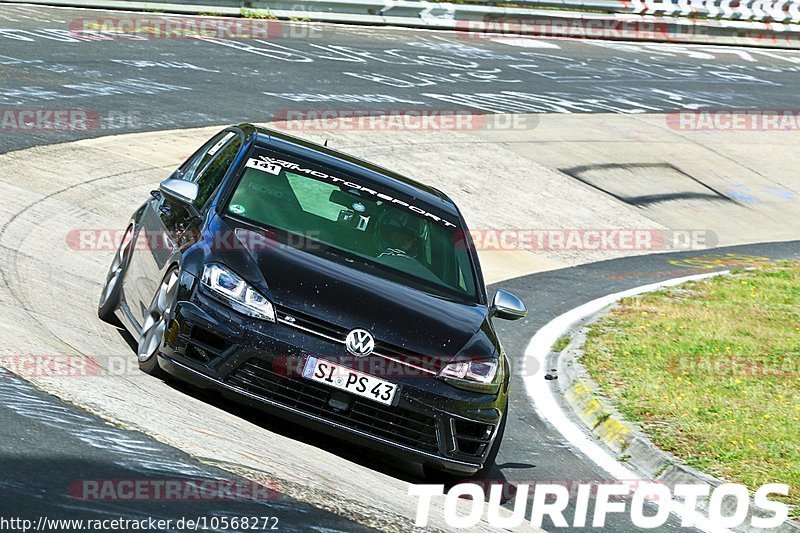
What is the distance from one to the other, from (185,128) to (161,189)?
8.85m

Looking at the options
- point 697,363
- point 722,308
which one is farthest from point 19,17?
point 697,363

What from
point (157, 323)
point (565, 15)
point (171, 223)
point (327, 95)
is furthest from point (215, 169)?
point (565, 15)

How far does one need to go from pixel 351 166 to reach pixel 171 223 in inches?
48.9

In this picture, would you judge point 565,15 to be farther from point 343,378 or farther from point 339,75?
point 343,378

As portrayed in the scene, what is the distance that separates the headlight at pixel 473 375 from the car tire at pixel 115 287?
2.66 metres

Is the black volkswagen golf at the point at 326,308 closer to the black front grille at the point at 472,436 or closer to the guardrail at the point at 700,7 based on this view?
the black front grille at the point at 472,436

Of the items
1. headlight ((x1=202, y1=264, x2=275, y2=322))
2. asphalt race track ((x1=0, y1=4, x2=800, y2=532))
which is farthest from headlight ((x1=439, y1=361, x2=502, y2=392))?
headlight ((x1=202, y1=264, x2=275, y2=322))

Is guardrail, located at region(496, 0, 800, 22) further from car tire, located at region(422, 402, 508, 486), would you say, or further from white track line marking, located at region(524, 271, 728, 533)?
car tire, located at region(422, 402, 508, 486)

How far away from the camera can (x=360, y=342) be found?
680 centimetres

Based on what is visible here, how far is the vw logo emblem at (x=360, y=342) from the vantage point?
6773mm

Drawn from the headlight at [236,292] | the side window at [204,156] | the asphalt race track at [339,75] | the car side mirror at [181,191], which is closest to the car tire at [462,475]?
the headlight at [236,292]

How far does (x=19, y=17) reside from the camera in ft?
72.1

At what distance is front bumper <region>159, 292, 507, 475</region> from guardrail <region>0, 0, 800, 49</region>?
18138 millimetres

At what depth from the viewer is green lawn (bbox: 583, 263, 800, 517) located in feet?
27.5
